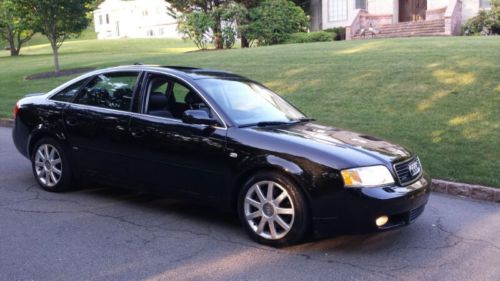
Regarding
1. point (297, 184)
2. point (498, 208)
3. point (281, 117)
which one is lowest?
point (498, 208)

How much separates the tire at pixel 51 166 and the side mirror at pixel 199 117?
6.25 feet

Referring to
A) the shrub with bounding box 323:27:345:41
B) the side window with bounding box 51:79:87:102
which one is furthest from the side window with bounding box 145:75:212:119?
the shrub with bounding box 323:27:345:41

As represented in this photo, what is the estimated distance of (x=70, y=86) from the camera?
682 centimetres

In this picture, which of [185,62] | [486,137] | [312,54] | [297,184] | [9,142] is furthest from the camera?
[185,62]

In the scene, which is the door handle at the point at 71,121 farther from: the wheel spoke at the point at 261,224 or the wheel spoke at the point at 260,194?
the wheel spoke at the point at 261,224

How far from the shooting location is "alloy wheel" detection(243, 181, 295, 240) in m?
4.93

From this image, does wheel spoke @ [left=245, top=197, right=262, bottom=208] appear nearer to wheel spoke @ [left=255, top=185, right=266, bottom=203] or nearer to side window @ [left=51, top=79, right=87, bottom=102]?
wheel spoke @ [left=255, top=185, right=266, bottom=203]

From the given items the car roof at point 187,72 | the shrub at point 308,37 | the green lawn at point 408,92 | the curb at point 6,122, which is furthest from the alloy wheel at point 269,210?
the shrub at point 308,37

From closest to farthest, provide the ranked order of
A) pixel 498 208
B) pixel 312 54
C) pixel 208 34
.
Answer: pixel 498 208 < pixel 312 54 < pixel 208 34

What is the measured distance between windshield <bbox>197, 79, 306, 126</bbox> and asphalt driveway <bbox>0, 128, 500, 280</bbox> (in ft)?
3.51

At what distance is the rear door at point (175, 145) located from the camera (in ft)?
17.5

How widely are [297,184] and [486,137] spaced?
519 cm

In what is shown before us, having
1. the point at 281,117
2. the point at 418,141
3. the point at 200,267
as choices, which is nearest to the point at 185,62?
the point at 418,141

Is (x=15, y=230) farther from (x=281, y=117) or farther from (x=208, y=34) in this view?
(x=208, y=34)
